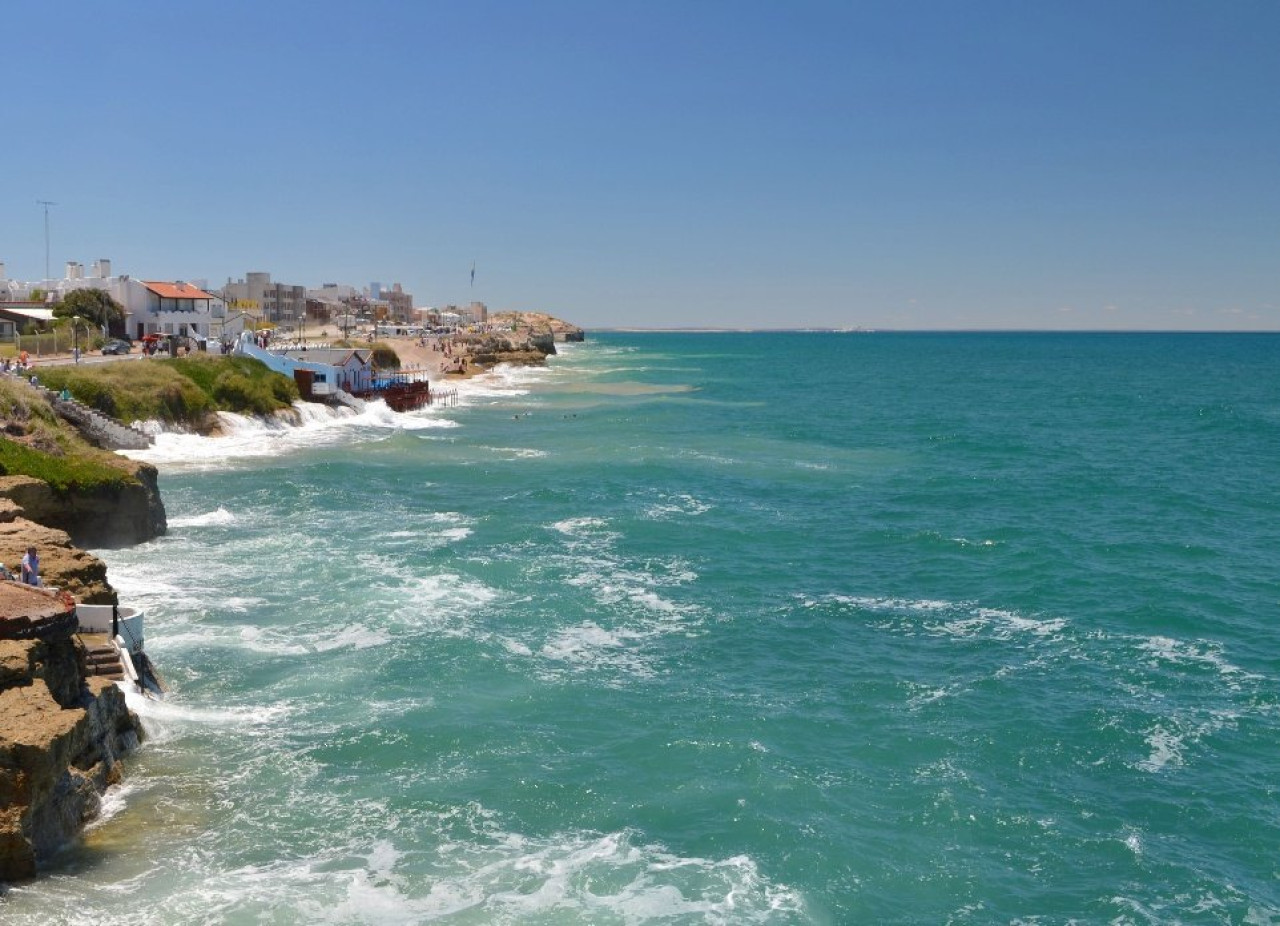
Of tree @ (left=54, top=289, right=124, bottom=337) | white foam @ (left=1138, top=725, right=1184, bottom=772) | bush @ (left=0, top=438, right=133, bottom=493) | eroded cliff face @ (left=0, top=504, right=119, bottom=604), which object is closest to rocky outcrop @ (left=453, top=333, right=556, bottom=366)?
tree @ (left=54, top=289, right=124, bottom=337)

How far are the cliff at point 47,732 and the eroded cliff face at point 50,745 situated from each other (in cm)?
1

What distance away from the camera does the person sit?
838 inches

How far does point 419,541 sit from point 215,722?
1694cm

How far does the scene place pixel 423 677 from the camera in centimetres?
2489

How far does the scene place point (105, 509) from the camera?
3519 cm

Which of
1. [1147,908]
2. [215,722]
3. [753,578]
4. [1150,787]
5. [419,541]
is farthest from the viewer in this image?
[419,541]

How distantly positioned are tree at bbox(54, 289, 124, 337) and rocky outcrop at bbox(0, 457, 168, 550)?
4961cm

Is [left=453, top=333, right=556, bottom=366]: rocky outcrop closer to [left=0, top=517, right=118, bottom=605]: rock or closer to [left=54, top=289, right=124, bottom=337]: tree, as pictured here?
[left=54, top=289, right=124, bottom=337]: tree

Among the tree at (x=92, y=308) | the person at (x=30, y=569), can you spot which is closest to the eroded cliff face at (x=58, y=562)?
the person at (x=30, y=569)

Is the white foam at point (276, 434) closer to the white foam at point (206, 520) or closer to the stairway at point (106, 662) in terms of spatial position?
the white foam at point (206, 520)

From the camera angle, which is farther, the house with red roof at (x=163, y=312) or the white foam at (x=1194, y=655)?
the house with red roof at (x=163, y=312)

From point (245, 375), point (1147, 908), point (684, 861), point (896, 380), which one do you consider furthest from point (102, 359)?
point (896, 380)

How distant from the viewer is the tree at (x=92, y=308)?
80.4 m

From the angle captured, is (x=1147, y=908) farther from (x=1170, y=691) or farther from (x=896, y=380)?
(x=896, y=380)
